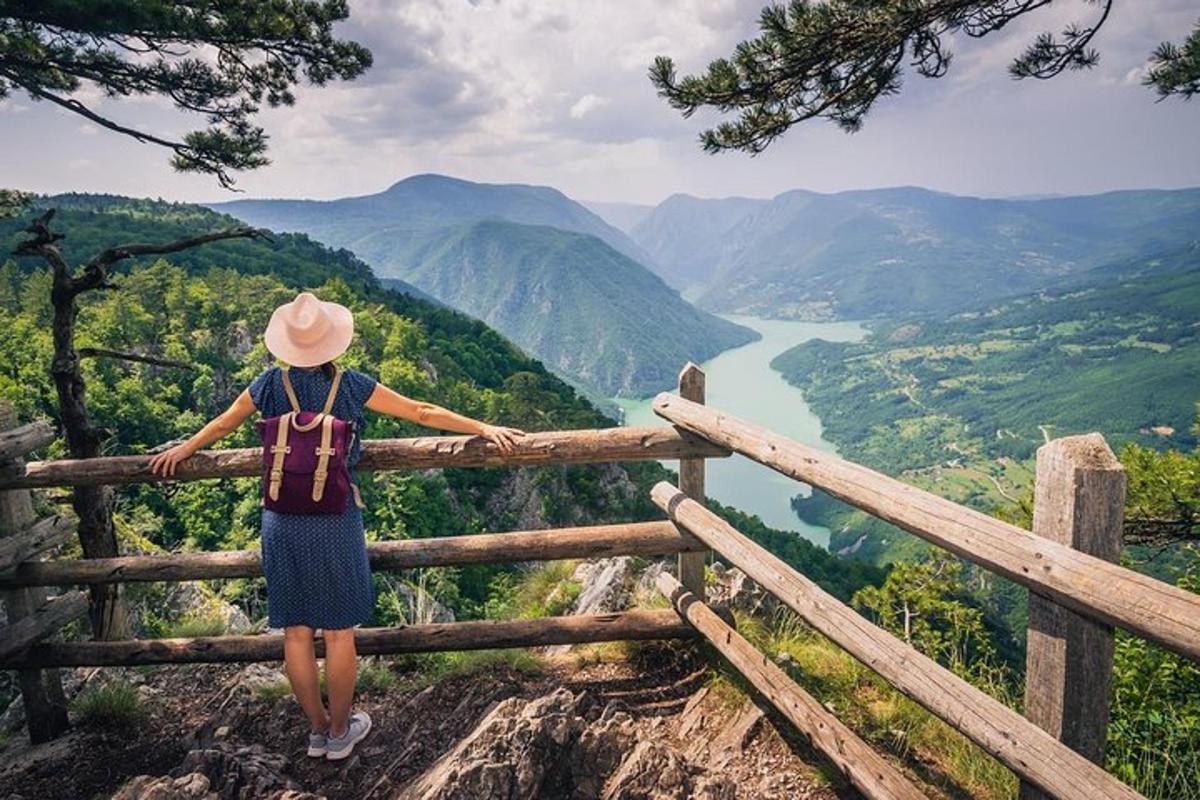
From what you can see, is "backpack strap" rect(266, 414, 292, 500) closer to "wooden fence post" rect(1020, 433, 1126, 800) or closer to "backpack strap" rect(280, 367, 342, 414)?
"backpack strap" rect(280, 367, 342, 414)

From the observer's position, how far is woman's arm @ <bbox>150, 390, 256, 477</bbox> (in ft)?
10.2

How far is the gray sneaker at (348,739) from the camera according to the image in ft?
10.7

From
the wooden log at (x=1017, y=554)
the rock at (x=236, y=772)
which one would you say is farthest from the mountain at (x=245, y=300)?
the wooden log at (x=1017, y=554)

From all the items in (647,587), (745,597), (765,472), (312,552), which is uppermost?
(312,552)

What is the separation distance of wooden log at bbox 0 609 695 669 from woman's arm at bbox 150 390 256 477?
3.65 feet

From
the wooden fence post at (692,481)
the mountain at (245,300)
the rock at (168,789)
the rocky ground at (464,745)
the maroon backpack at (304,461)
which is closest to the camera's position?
the rock at (168,789)

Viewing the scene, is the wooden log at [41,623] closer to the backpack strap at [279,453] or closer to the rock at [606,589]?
the backpack strap at [279,453]

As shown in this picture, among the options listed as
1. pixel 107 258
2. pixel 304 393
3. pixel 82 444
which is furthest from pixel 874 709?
pixel 107 258

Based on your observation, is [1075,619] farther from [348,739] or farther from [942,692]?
[348,739]

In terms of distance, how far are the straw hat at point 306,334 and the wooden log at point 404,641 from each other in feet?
5.93

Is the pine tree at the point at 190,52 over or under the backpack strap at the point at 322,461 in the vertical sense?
over

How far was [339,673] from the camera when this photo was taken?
10.6ft

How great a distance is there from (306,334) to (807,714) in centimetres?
274

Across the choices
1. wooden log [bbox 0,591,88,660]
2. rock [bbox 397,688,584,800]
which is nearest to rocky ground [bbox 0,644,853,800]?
rock [bbox 397,688,584,800]
